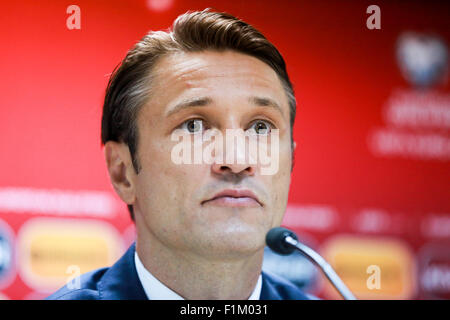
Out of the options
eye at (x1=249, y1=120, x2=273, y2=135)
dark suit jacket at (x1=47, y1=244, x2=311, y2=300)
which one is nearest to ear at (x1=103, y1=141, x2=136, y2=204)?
dark suit jacket at (x1=47, y1=244, x2=311, y2=300)

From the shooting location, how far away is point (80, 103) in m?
1.40

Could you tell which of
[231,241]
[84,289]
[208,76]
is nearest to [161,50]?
[208,76]

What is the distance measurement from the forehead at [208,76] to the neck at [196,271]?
0.31 m

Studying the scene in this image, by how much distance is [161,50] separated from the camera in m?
1.22

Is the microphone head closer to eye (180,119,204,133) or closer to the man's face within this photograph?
the man's face

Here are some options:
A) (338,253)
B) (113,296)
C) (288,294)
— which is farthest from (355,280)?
(113,296)

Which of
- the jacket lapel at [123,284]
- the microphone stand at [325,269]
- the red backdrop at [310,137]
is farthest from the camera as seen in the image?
the red backdrop at [310,137]

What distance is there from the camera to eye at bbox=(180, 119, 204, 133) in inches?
46.4

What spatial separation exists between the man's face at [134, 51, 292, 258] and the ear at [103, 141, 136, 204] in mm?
22

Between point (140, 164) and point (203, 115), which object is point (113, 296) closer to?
point (140, 164)

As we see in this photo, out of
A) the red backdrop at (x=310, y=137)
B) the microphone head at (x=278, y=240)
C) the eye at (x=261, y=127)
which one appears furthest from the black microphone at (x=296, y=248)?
the red backdrop at (x=310, y=137)

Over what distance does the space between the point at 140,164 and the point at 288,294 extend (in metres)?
0.49

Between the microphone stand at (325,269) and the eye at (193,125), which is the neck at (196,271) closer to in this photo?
the microphone stand at (325,269)

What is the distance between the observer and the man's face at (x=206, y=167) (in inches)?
44.3
